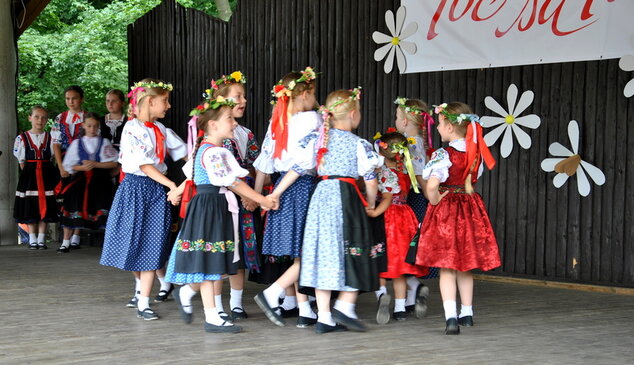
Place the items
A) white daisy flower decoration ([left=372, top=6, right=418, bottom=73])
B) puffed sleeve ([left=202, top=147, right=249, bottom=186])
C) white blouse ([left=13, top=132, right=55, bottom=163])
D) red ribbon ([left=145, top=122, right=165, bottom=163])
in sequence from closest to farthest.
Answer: puffed sleeve ([left=202, top=147, right=249, bottom=186]), red ribbon ([left=145, top=122, right=165, bottom=163]), white daisy flower decoration ([left=372, top=6, right=418, bottom=73]), white blouse ([left=13, top=132, right=55, bottom=163])

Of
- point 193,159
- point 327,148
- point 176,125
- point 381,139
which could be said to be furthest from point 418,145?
point 176,125

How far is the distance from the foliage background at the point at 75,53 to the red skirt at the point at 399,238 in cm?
1223

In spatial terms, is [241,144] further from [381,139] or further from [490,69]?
[490,69]

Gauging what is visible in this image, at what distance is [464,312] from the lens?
4.66 m

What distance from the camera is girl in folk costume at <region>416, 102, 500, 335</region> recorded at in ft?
14.7

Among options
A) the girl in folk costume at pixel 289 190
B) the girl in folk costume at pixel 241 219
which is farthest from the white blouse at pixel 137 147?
the girl in folk costume at pixel 289 190

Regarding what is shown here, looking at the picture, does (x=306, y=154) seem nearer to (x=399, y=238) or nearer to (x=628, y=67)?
(x=399, y=238)

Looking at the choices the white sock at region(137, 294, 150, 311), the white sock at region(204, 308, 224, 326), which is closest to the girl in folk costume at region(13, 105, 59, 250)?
the white sock at region(137, 294, 150, 311)

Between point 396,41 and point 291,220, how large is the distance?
303cm

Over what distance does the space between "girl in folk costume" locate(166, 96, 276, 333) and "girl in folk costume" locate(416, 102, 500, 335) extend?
2.80 feet

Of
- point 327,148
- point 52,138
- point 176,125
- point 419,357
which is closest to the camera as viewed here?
point 419,357

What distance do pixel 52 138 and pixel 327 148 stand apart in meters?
4.60

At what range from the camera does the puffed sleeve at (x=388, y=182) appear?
4730 mm

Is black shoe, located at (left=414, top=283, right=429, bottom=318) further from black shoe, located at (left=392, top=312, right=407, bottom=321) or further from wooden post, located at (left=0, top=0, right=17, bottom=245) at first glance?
wooden post, located at (left=0, top=0, right=17, bottom=245)
